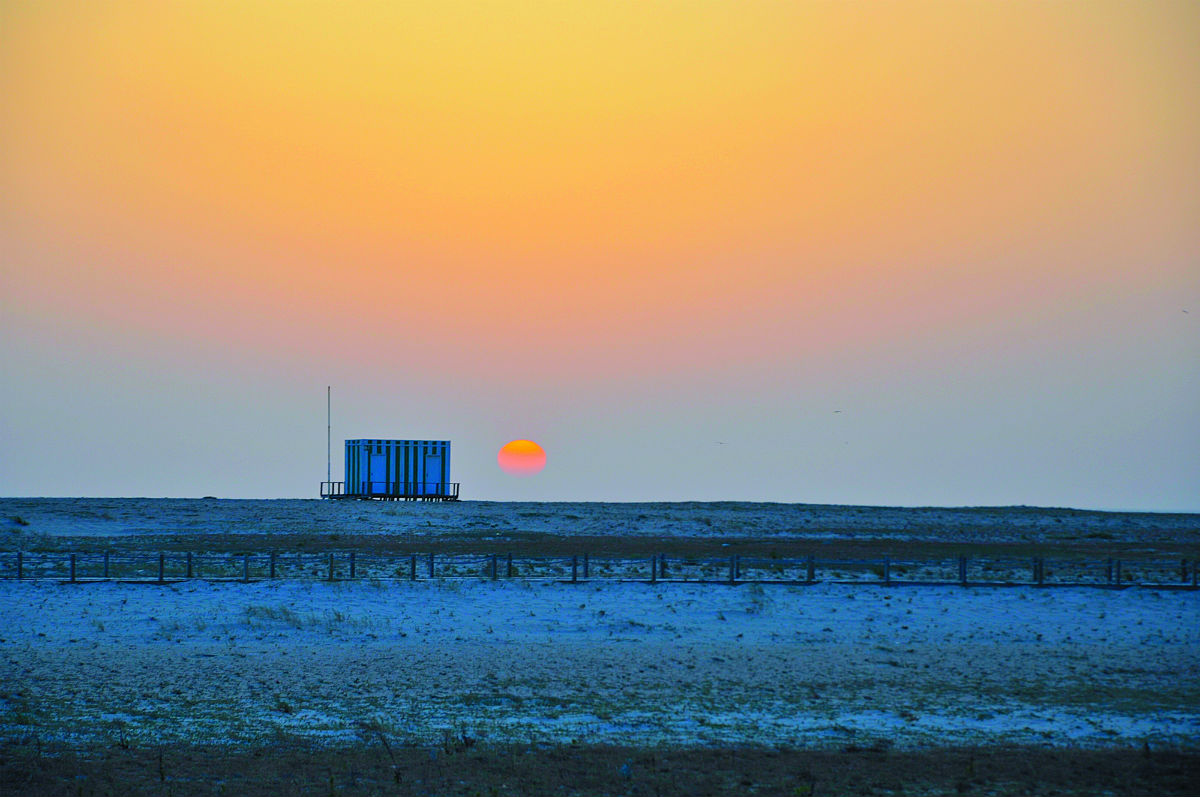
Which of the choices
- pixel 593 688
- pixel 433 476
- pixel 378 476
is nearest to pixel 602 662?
pixel 593 688

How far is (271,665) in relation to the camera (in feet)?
98.6

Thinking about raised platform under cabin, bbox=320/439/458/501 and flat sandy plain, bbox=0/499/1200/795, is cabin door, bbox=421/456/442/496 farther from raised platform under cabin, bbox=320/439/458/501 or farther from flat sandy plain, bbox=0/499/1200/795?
flat sandy plain, bbox=0/499/1200/795

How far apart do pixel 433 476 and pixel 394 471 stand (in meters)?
3.72

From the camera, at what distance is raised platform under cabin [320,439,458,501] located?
103 m

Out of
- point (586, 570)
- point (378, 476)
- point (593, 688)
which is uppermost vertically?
point (378, 476)

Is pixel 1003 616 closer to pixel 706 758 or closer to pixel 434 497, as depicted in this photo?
pixel 706 758

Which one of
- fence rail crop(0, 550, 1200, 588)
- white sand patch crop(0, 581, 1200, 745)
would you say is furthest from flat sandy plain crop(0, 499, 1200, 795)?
fence rail crop(0, 550, 1200, 588)

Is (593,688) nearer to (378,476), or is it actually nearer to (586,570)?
(586,570)

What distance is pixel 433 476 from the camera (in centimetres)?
10644

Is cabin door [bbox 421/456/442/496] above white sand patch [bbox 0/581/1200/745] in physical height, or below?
above

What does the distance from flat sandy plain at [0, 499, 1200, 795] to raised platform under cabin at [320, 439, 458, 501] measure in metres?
61.0

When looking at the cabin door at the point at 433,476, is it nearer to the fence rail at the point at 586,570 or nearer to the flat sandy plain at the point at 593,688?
the fence rail at the point at 586,570

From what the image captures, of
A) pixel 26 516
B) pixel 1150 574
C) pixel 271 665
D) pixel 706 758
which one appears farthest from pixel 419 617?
pixel 26 516

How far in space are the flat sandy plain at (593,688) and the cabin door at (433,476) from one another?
6324cm
